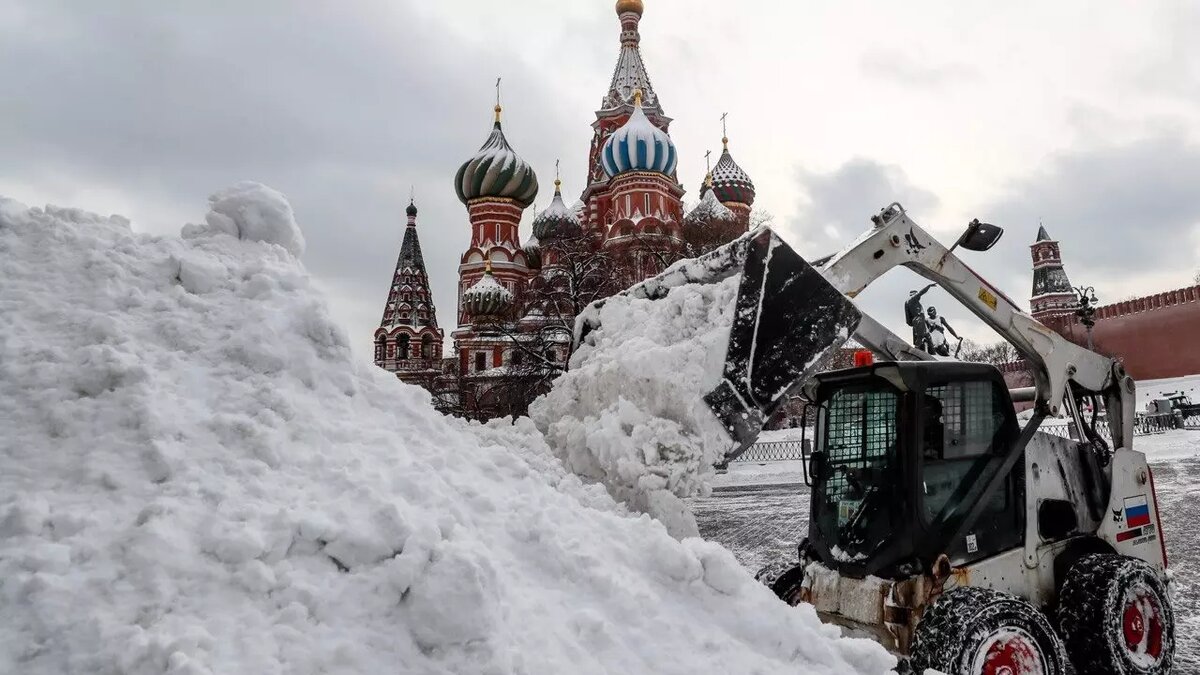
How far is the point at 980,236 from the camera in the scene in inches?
171

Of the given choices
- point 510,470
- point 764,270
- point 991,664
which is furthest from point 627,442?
point 991,664

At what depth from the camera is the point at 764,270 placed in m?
3.83

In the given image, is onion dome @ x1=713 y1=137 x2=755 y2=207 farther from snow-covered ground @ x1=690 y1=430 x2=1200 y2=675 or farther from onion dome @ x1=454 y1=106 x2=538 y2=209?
snow-covered ground @ x1=690 y1=430 x2=1200 y2=675

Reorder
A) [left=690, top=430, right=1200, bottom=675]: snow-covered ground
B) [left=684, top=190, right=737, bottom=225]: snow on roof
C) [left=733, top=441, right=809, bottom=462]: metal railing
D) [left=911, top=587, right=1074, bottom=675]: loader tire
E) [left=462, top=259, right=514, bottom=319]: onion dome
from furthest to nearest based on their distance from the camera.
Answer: [left=462, top=259, right=514, bottom=319]: onion dome, [left=684, top=190, right=737, bottom=225]: snow on roof, [left=733, top=441, right=809, bottom=462]: metal railing, [left=690, top=430, right=1200, bottom=675]: snow-covered ground, [left=911, top=587, right=1074, bottom=675]: loader tire

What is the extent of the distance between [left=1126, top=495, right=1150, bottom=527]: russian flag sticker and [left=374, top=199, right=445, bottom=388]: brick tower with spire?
121 ft

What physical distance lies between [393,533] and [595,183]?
104 ft

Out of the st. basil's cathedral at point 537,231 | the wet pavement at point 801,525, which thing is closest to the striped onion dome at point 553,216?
the st. basil's cathedral at point 537,231

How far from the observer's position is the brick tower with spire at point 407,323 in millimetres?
41062

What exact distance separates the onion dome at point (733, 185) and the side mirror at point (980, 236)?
34481mm

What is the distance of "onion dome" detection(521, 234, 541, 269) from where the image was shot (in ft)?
121

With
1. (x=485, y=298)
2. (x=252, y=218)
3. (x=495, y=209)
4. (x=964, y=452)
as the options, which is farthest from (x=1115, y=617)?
(x=495, y=209)

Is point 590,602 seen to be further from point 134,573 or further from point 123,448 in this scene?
point 123,448

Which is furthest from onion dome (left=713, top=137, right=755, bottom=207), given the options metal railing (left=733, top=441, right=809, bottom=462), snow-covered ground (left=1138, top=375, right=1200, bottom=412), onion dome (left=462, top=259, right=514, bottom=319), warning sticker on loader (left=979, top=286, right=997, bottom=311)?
warning sticker on loader (left=979, top=286, right=997, bottom=311)

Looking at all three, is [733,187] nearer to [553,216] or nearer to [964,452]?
[553,216]
